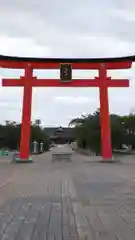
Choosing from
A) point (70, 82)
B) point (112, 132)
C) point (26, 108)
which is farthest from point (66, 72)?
point (112, 132)

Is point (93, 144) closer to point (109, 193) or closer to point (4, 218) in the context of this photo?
point (109, 193)

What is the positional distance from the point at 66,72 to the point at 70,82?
0.98 meters

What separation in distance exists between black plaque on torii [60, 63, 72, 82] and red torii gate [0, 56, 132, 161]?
0.91 feet

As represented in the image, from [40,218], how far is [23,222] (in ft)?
2.25

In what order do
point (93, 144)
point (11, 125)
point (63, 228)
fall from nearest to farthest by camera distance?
point (63, 228) → point (93, 144) → point (11, 125)

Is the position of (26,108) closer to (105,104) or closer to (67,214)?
(105,104)

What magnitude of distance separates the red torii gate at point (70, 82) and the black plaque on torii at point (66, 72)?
277mm

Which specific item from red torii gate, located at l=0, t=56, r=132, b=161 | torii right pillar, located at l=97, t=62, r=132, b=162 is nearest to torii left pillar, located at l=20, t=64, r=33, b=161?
red torii gate, located at l=0, t=56, r=132, b=161

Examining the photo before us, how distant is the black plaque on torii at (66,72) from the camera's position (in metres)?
44.0

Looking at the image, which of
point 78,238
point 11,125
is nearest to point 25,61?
point 78,238

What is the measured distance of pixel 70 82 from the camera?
145 feet

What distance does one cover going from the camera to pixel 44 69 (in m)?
45.6

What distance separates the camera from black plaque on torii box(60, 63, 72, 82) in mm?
43969

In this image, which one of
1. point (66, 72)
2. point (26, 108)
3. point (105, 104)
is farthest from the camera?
point (105, 104)
